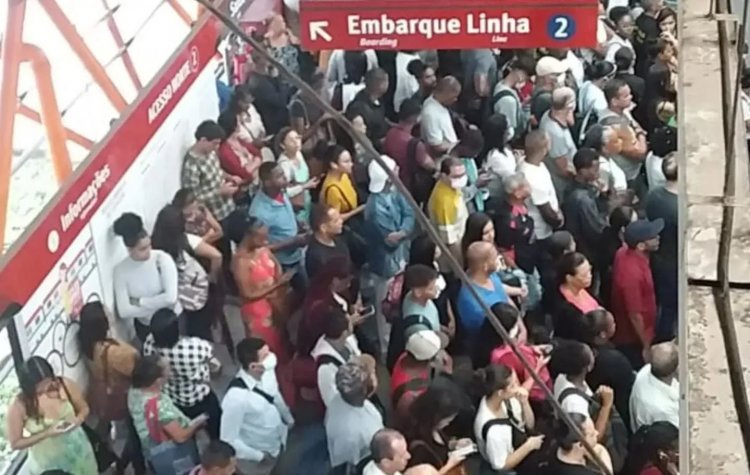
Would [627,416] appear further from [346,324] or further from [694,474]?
[694,474]

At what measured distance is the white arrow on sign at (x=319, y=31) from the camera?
4289 mm

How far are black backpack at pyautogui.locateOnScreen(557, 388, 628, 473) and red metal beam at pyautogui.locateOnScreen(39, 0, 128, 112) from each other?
2264 millimetres

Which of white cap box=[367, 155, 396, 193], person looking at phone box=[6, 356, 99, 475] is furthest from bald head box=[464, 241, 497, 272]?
person looking at phone box=[6, 356, 99, 475]

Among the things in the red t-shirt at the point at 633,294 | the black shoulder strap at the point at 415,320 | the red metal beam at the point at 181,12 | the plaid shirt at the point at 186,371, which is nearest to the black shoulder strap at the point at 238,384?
the plaid shirt at the point at 186,371

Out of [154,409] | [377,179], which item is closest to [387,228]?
[377,179]

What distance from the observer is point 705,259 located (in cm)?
174

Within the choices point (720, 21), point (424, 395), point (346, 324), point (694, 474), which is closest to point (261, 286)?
point (346, 324)

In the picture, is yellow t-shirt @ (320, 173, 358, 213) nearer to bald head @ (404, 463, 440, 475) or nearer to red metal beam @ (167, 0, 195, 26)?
red metal beam @ (167, 0, 195, 26)

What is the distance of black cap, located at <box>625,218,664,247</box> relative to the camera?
4.41m

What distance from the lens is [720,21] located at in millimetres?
2262

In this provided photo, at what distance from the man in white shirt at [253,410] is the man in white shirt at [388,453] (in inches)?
18.2

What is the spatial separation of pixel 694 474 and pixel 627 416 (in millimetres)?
2528

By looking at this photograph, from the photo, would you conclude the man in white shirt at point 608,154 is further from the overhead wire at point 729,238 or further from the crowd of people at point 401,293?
the overhead wire at point 729,238

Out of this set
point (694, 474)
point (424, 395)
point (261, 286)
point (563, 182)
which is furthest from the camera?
point (563, 182)
